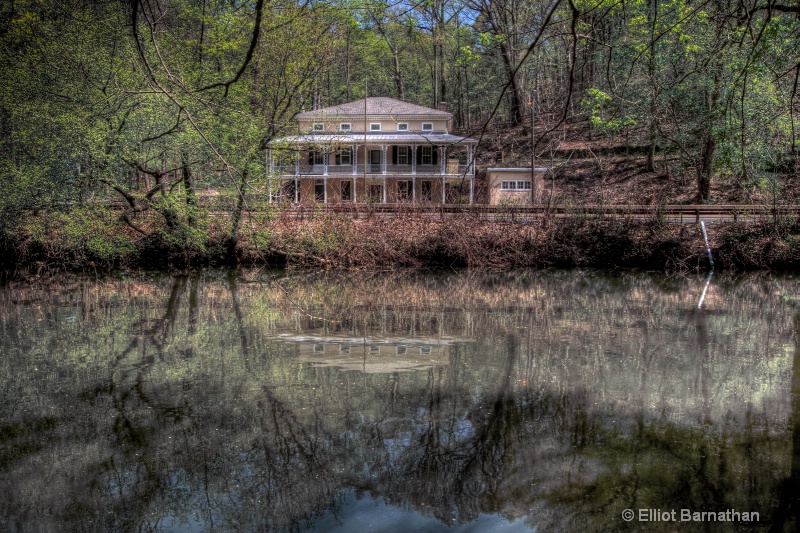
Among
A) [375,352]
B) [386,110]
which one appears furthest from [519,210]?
[386,110]

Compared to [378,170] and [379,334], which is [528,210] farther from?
[378,170]

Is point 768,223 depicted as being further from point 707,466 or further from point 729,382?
point 707,466

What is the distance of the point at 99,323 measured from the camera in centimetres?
1504

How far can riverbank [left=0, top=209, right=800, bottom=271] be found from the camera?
24391 millimetres

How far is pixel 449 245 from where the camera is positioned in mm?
25453

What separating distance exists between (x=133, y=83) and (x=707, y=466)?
21018 millimetres

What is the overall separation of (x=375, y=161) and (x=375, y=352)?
32022 mm

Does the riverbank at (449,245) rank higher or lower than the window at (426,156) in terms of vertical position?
lower

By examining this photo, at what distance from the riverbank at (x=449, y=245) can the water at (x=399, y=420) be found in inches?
343
